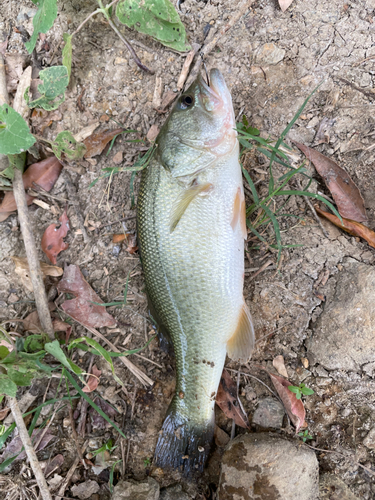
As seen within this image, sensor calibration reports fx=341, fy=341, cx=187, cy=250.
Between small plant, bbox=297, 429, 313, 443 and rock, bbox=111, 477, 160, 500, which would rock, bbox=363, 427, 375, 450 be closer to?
small plant, bbox=297, 429, 313, 443

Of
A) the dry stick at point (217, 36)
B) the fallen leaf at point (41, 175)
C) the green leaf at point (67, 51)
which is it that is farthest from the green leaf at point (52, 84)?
the dry stick at point (217, 36)

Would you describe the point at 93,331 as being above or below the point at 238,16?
below

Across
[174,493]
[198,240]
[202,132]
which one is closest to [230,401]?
[174,493]

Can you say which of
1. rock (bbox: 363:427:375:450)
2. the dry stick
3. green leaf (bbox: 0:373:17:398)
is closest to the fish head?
the dry stick

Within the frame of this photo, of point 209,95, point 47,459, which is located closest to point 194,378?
point 47,459

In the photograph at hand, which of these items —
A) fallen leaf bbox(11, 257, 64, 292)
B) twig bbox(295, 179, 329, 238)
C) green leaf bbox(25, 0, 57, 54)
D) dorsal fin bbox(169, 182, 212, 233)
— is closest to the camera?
dorsal fin bbox(169, 182, 212, 233)

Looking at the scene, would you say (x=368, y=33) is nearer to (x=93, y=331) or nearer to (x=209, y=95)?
(x=209, y=95)
